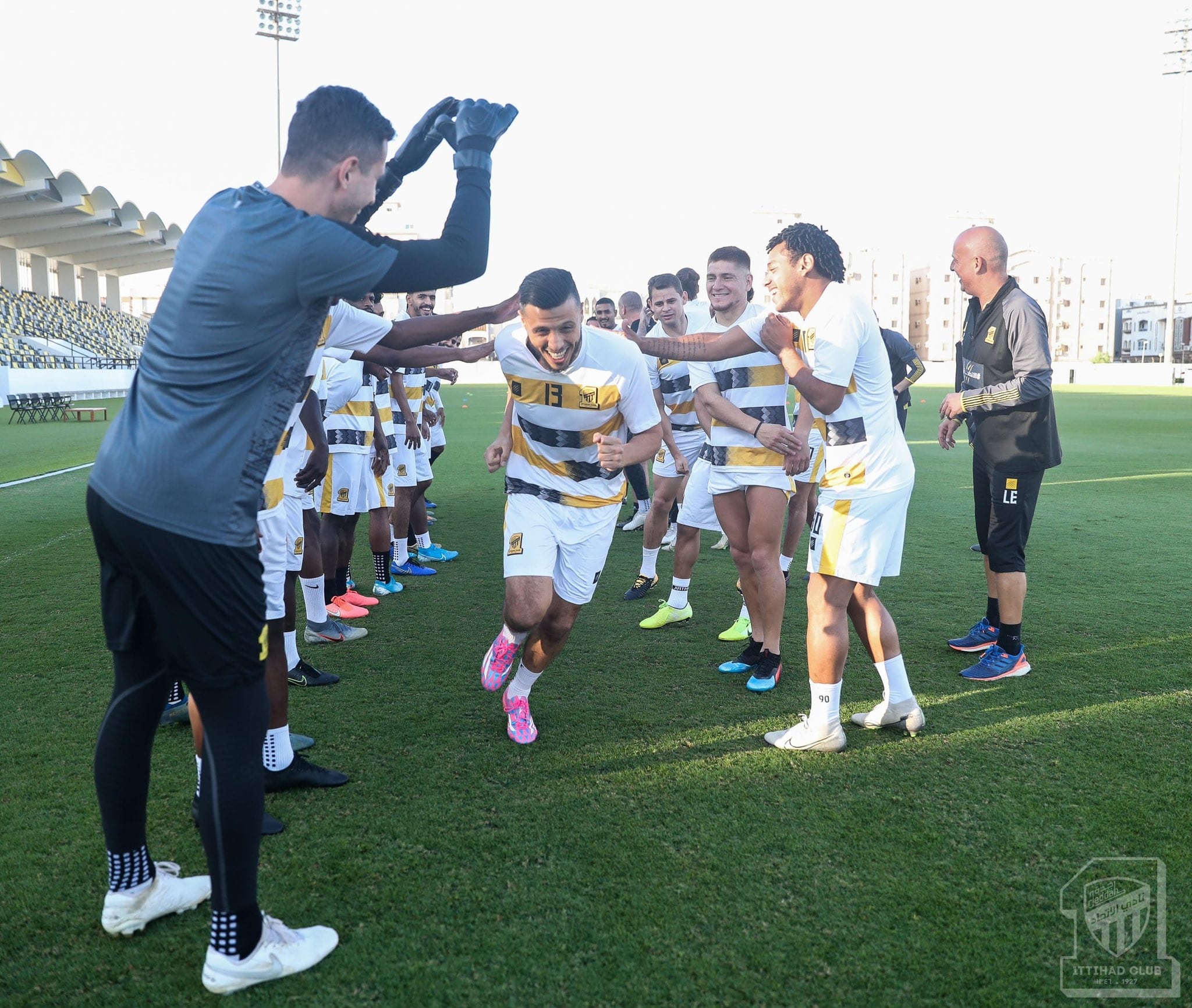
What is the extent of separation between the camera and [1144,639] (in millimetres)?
5277

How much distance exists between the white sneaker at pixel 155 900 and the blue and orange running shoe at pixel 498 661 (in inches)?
64.2

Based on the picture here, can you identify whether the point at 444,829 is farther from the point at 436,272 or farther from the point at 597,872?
the point at 436,272

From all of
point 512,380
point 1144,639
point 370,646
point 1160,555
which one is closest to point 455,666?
point 370,646

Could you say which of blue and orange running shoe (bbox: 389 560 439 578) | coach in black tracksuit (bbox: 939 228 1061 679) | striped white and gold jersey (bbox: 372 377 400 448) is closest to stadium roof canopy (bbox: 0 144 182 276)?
striped white and gold jersey (bbox: 372 377 400 448)

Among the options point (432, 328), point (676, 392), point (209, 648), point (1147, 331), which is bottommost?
point (209, 648)

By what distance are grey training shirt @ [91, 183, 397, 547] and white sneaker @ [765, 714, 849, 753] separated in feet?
8.53

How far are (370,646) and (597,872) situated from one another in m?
2.95

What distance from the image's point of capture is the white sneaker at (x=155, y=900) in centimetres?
246

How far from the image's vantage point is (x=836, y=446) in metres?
3.80

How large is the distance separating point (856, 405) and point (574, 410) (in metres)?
1.28

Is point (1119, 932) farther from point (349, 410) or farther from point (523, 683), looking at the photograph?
point (349, 410)

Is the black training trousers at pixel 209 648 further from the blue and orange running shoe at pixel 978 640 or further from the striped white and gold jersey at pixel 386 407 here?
the striped white and gold jersey at pixel 386 407

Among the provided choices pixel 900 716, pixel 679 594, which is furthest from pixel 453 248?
pixel 679 594

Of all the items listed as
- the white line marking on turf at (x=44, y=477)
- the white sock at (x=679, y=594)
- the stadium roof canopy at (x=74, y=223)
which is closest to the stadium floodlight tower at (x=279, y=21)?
the stadium roof canopy at (x=74, y=223)
